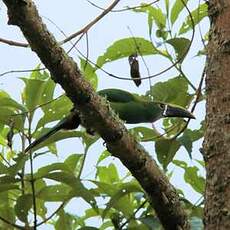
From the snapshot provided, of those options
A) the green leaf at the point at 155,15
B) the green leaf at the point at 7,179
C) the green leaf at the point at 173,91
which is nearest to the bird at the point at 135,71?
the green leaf at the point at 173,91

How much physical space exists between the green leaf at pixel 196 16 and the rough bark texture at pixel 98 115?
1.39ft

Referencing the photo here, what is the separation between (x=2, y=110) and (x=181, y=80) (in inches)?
13.9

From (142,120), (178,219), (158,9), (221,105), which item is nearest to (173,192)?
(178,219)

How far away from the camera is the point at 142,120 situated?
135 cm

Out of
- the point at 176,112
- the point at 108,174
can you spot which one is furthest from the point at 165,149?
the point at 108,174

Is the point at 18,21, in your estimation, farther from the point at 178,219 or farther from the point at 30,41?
the point at 178,219

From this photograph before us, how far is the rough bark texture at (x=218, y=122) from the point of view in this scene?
2.78 feet

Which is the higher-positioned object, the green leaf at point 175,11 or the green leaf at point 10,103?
the green leaf at point 175,11

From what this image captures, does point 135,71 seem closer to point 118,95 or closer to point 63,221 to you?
point 118,95

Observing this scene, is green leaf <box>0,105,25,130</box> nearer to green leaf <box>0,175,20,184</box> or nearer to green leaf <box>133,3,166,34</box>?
green leaf <box>0,175,20,184</box>

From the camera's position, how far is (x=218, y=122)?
883 mm

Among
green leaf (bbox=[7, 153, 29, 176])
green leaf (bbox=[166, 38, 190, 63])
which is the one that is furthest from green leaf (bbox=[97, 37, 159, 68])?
green leaf (bbox=[7, 153, 29, 176])

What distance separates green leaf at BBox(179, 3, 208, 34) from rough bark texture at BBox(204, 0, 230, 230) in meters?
0.36

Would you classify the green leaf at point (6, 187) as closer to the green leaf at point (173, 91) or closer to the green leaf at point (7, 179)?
the green leaf at point (7, 179)
